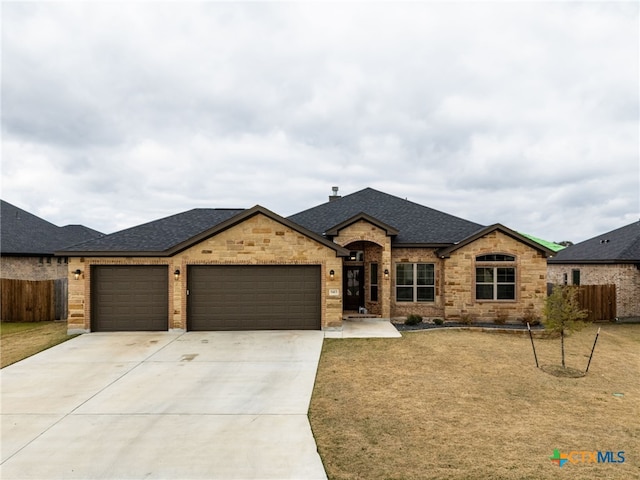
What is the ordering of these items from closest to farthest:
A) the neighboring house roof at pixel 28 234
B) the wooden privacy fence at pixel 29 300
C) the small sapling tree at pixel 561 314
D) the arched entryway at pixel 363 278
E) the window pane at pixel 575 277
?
the small sapling tree at pixel 561 314
the arched entryway at pixel 363 278
the wooden privacy fence at pixel 29 300
the neighboring house roof at pixel 28 234
the window pane at pixel 575 277

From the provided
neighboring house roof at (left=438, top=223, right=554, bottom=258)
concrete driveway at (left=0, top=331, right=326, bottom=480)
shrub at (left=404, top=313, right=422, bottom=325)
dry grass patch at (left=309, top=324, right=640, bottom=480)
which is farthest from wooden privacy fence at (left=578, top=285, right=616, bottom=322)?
concrete driveway at (left=0, top=331, right=326, bottom=480)

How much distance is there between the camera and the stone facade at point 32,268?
21594mm

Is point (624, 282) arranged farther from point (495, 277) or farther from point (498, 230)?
point (498, 230)

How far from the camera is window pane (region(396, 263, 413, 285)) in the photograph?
1752 cm

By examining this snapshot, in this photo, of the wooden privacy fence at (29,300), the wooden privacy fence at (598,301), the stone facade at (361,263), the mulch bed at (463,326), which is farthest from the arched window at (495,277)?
the wooden privacy fence at (29,300)

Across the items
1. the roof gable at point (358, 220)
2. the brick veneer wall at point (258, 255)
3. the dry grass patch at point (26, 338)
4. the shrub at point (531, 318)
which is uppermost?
the roof gable at point (358, 220)

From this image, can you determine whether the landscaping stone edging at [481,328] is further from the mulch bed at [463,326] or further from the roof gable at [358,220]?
the roof gable at [358,220]

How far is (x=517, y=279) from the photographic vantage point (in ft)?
55.2

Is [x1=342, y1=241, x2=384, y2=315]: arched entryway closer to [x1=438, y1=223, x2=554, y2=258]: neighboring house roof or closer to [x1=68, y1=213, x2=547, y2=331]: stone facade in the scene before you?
[x1=68, y1=213, x2=547, y2=331]: stone facade

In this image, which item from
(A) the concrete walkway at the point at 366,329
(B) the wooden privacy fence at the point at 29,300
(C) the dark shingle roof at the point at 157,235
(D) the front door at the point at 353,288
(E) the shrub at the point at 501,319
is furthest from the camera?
(D) the front door at the point at 353,288

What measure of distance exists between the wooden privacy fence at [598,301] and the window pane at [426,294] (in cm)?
802

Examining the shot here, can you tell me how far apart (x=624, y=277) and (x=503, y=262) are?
8538 millimetres

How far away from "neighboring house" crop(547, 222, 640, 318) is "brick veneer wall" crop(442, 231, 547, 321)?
650cm

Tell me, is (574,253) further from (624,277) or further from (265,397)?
(265,397)
